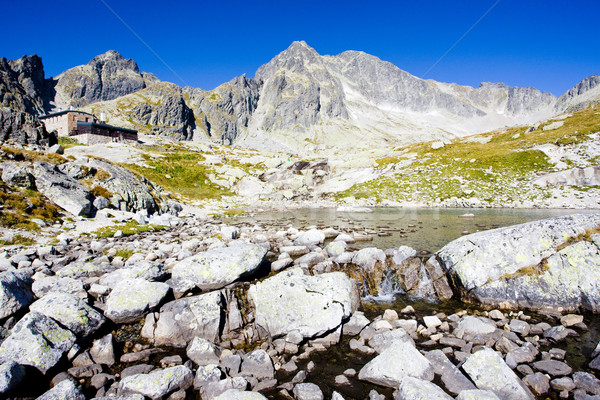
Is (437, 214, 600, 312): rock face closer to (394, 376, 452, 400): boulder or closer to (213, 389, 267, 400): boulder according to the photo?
(394, 376, 452, 400): boulder

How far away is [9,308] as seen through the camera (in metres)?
9.25

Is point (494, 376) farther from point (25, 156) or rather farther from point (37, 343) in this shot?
point (25, 156)

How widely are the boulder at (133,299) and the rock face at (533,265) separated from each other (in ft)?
43.5

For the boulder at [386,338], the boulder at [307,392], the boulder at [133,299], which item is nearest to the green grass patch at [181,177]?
the boulder at [133,299]

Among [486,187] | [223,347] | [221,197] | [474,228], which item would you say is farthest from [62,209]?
[486,187]

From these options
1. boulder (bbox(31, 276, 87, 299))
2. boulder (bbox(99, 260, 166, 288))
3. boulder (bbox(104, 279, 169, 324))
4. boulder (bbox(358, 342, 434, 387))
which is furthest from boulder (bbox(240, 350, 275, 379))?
boulder (bbox(31, 276, 87, 299))

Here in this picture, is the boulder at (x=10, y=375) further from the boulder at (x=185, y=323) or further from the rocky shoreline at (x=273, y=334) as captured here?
the boulder at (x=185, y=323)

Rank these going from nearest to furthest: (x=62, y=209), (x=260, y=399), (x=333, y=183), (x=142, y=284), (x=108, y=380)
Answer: (x=260, y=399) → (x=108, y=380) → (x=142, y=284) → (x=62, y=209) → (x=333, y=183)

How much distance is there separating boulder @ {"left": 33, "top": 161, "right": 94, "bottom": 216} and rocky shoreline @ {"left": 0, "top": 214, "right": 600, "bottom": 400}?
13404mm

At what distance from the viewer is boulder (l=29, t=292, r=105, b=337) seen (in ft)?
29.5

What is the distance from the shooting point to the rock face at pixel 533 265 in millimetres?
10761

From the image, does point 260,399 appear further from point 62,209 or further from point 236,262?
point 62,209

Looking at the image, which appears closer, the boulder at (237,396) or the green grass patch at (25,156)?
the boulder at (237,396)

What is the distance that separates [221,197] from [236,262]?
159 ft
